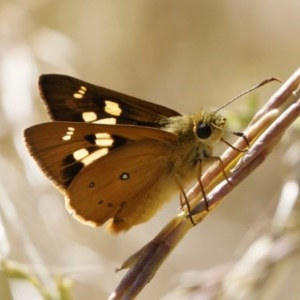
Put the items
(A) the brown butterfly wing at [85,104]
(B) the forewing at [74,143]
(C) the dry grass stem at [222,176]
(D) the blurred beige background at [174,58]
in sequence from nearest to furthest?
1. (C) the dry grass stem at [222,176]
2. (B) the forewing at [74,143]
3. (A) the brown butterfly wing at [85,104]
4. (D) the blurred beige background at [174,58]

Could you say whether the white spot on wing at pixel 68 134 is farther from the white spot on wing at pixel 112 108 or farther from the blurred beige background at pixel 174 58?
the blurred beige background at pixel 174 58

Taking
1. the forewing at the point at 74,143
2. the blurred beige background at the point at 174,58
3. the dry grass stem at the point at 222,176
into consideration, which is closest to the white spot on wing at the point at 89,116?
the forewing at the point at 74,143

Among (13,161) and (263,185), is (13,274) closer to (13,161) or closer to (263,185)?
(13,161)

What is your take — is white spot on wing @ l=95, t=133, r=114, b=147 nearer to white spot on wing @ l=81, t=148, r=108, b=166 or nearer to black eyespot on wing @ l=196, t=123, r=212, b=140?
white spot on wing @ l=81, t=148, r=108, b=166

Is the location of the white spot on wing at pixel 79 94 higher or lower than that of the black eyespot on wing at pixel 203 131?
higher

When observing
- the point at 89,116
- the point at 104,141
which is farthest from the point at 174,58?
the point at 104,141

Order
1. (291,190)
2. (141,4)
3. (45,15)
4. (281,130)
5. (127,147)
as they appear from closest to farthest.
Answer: (281,130) → (127,147) → (291,190) → (45,15) → (141,4)

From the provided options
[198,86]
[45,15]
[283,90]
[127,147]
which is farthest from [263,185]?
[283,90]

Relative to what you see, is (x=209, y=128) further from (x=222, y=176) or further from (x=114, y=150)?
(x=222, y=176)
